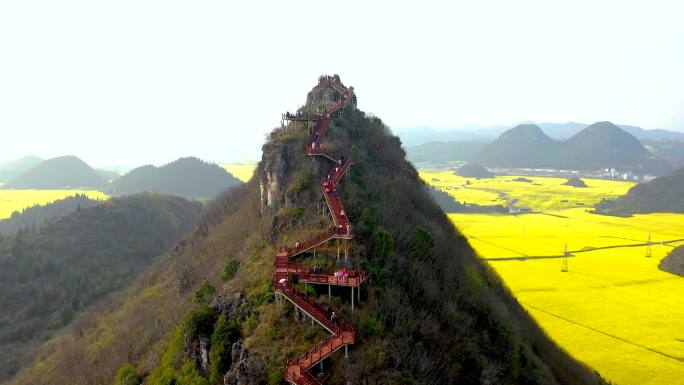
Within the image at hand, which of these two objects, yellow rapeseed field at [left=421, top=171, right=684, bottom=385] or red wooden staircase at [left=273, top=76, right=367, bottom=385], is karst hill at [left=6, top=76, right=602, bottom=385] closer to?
red wooden staircase at [left=273, top=76, right=367, bottom=385]

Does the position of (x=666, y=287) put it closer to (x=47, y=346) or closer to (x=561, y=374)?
(x=561, y=374)

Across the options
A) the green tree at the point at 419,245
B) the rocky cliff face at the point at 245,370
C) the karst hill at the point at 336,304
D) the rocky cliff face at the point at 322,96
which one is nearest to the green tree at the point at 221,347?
the karst hill at the point at 336,304

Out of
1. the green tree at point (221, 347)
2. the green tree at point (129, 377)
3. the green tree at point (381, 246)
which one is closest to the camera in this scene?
the green tree at point (221, 347)

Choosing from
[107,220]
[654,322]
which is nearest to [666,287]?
[654,322]

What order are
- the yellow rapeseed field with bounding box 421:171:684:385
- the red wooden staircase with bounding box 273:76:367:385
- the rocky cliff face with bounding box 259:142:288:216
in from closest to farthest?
the red wooden staircase with bounding box 273:76:367:385 < the rocky cliff face with bounding box 259:142:288:216 < the yellow rapeseed field with bounding box 421:171:684:385

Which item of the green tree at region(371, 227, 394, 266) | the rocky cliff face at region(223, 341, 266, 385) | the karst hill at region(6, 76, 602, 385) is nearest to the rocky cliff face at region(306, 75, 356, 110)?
the karst hill at region(6, 76, 602, 385)

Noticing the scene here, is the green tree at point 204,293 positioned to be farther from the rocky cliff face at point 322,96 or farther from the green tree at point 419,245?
the rocky cliff face at point 322,96
